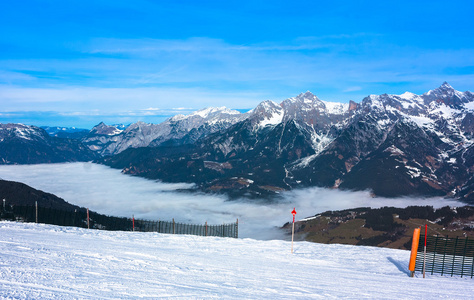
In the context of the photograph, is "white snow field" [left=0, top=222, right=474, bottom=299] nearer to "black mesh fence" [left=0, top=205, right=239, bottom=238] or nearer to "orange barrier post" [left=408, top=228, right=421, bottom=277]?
"orange barrier post" [left=408, top=228, right=421, bottom=277]

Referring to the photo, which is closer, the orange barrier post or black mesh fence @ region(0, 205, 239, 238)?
the orange barrier post

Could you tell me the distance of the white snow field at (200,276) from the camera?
14.4 metres

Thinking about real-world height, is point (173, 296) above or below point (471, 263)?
above

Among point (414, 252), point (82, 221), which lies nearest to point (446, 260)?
point (414, 252)

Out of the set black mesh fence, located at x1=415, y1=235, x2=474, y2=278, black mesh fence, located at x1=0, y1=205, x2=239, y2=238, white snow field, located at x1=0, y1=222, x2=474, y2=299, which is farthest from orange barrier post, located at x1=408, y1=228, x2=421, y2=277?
black mesh fence, located at x1=0, y1=205, x2=239, y2=238

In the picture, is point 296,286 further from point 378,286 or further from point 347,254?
point 347,254

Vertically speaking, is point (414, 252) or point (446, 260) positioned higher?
point (414, 252)

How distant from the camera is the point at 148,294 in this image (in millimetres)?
14375

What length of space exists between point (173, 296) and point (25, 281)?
6088 millimetres

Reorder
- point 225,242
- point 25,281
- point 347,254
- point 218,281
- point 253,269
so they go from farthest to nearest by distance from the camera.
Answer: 1. point 225,242
2. point 347,254
3. point 253,269
4. point 218,281
5. point 25,281

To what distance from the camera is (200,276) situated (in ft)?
66.1

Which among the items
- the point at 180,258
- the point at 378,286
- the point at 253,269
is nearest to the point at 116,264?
the point at 180,258

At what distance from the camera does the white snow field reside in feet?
47.4

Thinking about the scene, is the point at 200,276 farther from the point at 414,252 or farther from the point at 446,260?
the point at 446,260
